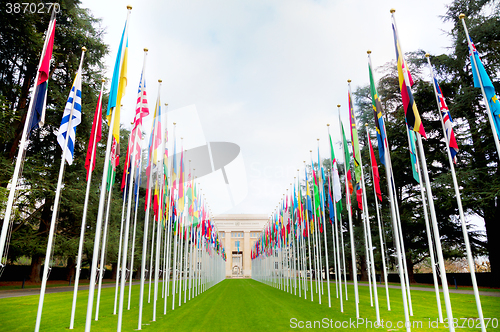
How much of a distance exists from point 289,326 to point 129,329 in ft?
16.1

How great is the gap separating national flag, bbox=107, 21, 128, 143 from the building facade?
80.3m

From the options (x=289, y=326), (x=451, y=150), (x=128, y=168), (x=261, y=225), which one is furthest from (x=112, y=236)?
(x=261, y=225)

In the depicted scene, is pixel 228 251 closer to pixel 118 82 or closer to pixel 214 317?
pixel 214 317

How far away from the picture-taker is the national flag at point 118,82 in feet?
27.8

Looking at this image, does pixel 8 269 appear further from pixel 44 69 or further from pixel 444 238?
pixel 444 238

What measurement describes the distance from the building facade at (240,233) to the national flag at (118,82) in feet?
263

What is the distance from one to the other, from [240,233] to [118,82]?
279 feet

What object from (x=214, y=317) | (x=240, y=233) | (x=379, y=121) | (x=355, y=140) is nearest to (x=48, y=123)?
(x=214, y=317)

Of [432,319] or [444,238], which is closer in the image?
[432,319]

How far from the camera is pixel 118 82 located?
28.3 ft

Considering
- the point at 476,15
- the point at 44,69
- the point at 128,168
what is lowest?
the point at 128,168

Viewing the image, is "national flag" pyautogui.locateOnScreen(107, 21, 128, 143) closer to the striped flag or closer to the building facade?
the striped flag

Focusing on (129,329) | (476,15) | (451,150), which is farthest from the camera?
(476,15)

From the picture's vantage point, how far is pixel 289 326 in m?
10.4
